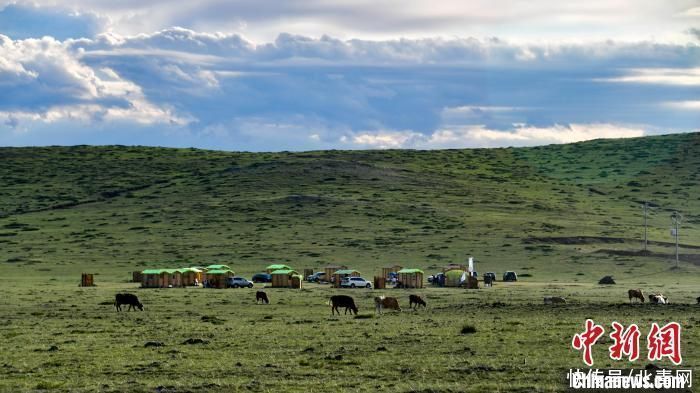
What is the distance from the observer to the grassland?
3103 centimetres

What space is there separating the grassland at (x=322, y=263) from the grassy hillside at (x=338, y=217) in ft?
1.43

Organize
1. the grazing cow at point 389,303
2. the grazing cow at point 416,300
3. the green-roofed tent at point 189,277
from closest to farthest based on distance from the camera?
the grazing cow at point 389,303 < the grazing cow at point 416,300 < the green-roofed tent at point 189,277

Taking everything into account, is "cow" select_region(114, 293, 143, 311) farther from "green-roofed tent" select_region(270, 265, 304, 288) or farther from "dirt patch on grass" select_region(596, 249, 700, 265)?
"dirt patch on grass" select_region(596, 249, 700, 265)

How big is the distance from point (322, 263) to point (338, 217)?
3339cm

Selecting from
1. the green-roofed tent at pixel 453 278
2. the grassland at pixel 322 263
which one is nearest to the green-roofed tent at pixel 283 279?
the grassland at pixel 322 263

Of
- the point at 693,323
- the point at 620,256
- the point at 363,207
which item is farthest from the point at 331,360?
the point at 363,207

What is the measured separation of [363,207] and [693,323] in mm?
110887

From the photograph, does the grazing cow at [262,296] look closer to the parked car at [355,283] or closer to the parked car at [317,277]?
the parked car at [355,283]

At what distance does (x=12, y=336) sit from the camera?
4144cm

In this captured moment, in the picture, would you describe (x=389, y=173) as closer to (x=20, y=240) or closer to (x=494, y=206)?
(x=494, y=206)

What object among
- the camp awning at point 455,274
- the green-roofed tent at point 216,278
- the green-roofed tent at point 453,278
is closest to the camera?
the green-roofed tent at point 216,278

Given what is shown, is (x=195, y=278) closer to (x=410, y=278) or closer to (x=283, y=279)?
(x=283, y=279)

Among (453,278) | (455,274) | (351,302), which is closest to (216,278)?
(453,278)

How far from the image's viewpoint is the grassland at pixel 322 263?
3103 cm
